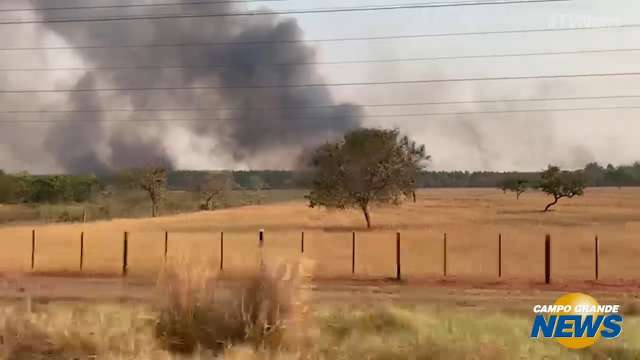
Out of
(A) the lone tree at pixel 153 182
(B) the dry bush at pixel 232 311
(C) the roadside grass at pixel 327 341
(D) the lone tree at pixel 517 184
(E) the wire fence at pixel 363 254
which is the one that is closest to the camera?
(C) the roadside grass at pixel 327 341

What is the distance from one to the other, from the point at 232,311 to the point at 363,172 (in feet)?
198

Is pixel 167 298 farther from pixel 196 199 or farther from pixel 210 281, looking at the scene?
pixel 196 199

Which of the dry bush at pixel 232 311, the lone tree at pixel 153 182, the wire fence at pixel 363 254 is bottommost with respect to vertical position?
the wire fence at pixel 363 254

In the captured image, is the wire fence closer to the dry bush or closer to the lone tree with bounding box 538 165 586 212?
the dry bush

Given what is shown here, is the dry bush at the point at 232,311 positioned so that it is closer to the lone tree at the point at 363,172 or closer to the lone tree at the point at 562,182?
the lone tree at the point at 363,172

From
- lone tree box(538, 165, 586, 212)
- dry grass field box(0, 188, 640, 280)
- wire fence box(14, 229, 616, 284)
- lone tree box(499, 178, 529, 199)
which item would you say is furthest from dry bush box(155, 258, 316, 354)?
lone tree box(499, 178, 529, 199)

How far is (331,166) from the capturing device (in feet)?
241

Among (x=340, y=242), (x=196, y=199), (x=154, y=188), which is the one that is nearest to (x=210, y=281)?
(x=340, y=242)

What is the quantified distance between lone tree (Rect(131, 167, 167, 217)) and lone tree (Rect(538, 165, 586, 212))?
60.7m

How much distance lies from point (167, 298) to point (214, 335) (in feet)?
4.16

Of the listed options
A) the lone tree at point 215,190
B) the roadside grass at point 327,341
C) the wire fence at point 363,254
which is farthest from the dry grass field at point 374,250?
the lone tree at point 215,190

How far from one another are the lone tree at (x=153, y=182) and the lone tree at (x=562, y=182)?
60.7m

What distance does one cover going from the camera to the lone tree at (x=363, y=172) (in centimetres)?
7256

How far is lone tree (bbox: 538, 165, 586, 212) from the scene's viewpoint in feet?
338
